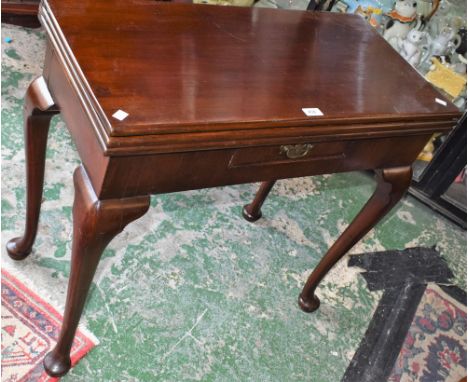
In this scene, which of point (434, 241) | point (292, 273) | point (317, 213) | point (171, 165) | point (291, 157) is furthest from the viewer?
point (434, 241)

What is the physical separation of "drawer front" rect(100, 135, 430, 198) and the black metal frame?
3.35ft

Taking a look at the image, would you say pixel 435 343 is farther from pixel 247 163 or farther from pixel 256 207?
pixel 247 163

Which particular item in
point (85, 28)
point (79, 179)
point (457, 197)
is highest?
point (85, 28)

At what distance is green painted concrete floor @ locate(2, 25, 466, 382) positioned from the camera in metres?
1.38

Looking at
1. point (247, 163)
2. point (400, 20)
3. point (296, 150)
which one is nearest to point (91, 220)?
point (247, 163)

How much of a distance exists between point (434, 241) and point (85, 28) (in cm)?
171

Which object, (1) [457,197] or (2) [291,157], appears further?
(1) [457,197]

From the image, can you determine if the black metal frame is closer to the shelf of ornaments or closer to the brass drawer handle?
the shelf of ornaments

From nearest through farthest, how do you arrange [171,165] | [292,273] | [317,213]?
[171,165]
[292,273]
[317,213]

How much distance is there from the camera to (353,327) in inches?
64.4

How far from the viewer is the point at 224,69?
102 centimetres

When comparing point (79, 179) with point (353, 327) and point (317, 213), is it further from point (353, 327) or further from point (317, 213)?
point (317, 213)

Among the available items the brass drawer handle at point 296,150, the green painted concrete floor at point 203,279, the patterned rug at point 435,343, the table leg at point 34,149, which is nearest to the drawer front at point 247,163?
the brass drawer handle at point 296,150

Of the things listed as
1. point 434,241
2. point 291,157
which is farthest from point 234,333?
point 434,241
